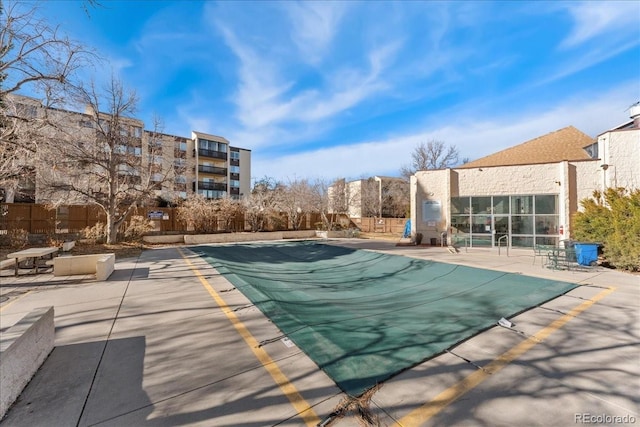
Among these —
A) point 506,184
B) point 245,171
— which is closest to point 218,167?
point 245,171

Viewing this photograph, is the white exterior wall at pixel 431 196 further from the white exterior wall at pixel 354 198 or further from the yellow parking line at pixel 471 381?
the white exterior wall at pixel 354 198

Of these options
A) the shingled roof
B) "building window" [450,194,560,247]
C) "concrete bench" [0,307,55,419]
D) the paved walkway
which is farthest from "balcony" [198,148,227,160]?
"concrete bench" [0,307,55,419]

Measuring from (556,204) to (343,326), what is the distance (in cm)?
1561

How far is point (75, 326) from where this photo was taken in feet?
15.1

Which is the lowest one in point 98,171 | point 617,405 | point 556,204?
point 617,405

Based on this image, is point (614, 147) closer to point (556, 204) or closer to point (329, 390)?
point (556, 204)

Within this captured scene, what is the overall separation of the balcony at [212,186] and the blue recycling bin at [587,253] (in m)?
46.7

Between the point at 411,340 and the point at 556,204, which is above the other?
the point at 556,204

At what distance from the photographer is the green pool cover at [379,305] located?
11.4ft

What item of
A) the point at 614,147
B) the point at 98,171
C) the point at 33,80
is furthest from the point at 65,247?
the point at 614,147

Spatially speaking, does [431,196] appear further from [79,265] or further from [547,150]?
[79,265]

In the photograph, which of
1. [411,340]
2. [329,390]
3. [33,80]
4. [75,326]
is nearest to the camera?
[329,390]

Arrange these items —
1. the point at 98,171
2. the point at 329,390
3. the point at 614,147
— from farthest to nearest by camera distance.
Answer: the point at 98,171 < the point at 614,147 < the point at 329,390

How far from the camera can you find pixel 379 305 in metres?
5.98
